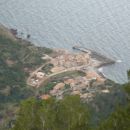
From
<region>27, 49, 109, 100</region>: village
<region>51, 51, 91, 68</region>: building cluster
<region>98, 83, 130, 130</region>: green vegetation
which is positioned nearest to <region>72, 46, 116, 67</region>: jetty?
<region>27, 49, 109, 100</region>: village

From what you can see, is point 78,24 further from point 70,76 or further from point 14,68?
point 14,68

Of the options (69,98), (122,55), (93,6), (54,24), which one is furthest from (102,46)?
(69,98)

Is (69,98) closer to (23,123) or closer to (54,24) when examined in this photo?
(23,123)

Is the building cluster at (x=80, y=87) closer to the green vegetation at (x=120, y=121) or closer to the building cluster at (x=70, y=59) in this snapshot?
the building cluster at (x=70, y=59)

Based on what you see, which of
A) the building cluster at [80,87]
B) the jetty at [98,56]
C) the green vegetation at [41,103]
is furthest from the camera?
the jetty at [98,56]

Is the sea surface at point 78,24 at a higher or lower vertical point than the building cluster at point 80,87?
higher

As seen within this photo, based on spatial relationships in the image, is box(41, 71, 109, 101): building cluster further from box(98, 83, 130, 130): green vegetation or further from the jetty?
box(98, 83, 130, 130): green vegetation

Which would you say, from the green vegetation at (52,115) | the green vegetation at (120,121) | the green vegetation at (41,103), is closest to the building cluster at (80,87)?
the green vegetation at (41,103)

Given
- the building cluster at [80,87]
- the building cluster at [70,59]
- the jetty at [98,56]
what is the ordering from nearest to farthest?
the building cluster at [80,87] → the building cluster at [70,59] → the jetty at [98,56]
